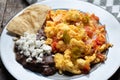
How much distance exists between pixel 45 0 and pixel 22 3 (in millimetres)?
193

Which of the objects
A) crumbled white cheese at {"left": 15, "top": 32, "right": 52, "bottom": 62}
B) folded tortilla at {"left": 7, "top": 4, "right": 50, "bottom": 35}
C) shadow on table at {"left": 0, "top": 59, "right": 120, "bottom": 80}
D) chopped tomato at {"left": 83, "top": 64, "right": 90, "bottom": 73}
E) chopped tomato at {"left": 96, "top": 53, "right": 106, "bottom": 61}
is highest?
folded tortilla at {"left": 7, "top": 4, "right": 50, "bottom": 35}

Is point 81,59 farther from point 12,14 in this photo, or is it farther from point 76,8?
point 12,14

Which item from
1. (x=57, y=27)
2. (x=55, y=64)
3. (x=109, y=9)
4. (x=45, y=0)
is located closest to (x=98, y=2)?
(x=109, y=9)

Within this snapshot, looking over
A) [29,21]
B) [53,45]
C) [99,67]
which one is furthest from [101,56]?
[29,21]

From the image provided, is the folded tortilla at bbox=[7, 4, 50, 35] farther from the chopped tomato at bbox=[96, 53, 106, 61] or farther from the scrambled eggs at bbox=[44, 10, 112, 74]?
the chopped tomato at bbox=[96, 53, 106, 61]

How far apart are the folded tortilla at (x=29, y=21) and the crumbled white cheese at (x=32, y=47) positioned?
51 millimetres

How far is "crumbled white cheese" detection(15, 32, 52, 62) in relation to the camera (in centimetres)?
162

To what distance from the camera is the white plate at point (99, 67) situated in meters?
1.58

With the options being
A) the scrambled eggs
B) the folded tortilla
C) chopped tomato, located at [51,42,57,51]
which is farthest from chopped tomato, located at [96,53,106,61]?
the folded tortilla

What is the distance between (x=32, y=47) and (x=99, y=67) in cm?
33

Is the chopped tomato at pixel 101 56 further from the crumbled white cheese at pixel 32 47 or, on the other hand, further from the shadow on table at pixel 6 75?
the crumbled white cheese at pixel 32 47

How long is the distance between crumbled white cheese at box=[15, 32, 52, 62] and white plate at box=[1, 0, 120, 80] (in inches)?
2.6

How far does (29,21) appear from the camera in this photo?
1.79 metres

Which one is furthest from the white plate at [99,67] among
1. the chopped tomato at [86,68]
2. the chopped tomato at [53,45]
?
the chopped tomato at [53,45]
